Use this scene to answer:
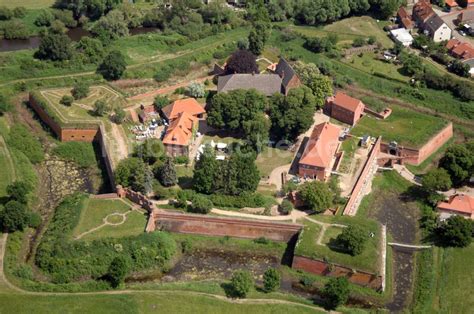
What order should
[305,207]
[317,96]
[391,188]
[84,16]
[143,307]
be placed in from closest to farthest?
[143,307]
[305,207]
[391,188]
[317,96]
[84,16]

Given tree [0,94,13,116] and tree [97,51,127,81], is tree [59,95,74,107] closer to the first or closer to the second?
tree [0,94,13,116]

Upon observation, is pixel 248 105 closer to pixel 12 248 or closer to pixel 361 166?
pixel 361 166

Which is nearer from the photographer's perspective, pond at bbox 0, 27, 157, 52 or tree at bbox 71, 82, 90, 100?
tree at bbox 71, 82, 90, 100

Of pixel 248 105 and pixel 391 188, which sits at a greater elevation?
pixel 248 105

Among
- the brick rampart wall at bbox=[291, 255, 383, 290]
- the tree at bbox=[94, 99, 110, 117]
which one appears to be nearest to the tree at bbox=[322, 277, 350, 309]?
the brick rampart wall at bbox=[291, 255, 383, 290]

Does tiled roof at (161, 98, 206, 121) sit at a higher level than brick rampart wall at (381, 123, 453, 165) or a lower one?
higher

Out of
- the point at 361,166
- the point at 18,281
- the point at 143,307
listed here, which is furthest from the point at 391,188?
the point at 18,281

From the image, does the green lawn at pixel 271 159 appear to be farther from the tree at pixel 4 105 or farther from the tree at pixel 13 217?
the tree at pixel 4 105
